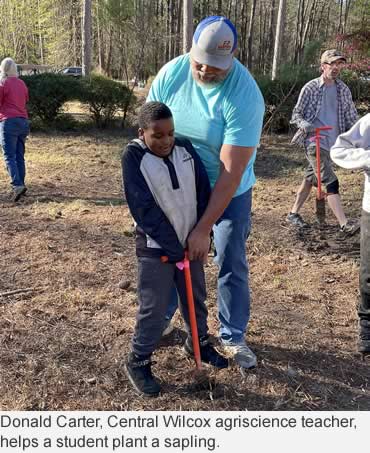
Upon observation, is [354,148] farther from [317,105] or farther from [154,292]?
[317,105]

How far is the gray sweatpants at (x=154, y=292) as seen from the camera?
2420 millimetres

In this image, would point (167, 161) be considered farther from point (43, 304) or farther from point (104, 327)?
point (43, 304)

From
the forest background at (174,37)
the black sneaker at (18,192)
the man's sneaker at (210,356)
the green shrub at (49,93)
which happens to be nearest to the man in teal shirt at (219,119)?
the man's sneaker at (210,356)

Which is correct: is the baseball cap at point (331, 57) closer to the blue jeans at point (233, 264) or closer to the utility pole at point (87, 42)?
the blue jeans at point (233, 264)

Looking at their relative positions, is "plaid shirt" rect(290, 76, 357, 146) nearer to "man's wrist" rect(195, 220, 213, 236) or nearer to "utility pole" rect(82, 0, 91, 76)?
"man's wrist" rect(195, 220, 213, 236)

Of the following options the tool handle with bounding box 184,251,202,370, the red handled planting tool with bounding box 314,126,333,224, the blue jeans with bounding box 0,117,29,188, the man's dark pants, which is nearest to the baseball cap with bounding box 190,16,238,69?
the tool handle with bounding box 184,251,202,370

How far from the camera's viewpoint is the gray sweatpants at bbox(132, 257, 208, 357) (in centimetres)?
242

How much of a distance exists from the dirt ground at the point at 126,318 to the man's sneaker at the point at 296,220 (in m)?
0.10

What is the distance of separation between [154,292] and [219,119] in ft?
2.85

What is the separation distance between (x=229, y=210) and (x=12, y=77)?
483cm

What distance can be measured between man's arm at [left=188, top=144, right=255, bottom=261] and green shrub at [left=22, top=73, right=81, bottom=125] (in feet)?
32.9

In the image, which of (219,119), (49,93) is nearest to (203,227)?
(219,119)

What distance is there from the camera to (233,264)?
2.66 m

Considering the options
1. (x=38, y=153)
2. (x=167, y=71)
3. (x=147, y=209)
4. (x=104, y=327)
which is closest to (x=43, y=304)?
(x=104, y=327)
